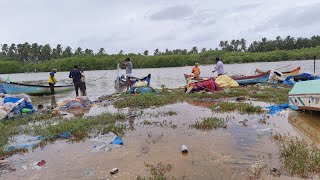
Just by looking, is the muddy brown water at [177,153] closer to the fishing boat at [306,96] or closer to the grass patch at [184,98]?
the fishing boat at [306,96]

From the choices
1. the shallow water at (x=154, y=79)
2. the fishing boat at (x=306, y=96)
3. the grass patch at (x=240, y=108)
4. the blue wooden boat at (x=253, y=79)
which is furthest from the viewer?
the shallow water at (x=154, y=79)

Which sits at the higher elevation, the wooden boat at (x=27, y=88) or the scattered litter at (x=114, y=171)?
the wooden boat at (x=27, y=88)

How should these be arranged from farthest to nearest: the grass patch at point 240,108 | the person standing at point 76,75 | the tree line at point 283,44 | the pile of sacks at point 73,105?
1. the tree line at point 283,44
2. the person standing at point 76,75
3. the pile of sacks at point 73,105
4. the grass patch at point 240,108

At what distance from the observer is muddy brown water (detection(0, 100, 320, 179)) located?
5.34 metres

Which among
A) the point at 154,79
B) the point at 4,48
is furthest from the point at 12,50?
the point at 154,79

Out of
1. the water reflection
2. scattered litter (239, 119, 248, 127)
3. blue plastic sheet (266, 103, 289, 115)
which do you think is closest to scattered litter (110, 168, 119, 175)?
scattered litter (239, 119, 248, 127)

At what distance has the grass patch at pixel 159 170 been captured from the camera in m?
4.95

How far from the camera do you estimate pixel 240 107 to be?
35.1 ft

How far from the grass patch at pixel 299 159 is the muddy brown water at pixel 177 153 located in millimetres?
173

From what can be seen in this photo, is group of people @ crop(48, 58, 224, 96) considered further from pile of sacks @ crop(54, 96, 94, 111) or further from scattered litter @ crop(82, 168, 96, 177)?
scattered litter @ crop(82, 168, 96, 177)

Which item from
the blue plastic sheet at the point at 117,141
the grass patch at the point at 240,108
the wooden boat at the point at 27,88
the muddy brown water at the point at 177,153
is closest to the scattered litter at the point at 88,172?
the muddy brown water at the point at 177,153

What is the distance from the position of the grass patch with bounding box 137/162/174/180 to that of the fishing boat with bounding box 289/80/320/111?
542 cm

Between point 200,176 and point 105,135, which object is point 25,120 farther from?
point 200,176

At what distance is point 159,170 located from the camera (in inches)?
209
